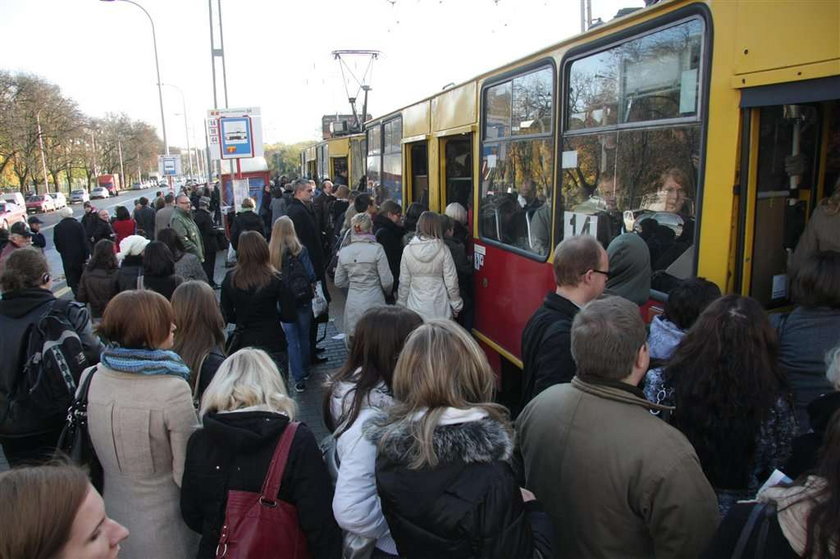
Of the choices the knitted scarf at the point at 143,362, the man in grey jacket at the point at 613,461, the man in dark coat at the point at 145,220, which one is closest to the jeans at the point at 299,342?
the knitted scarf at the point at 143,362

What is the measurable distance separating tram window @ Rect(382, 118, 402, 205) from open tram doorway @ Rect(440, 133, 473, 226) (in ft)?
5.02

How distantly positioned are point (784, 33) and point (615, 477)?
204 centimetres

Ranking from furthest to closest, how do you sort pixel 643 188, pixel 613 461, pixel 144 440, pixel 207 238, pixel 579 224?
pixel 207 238 < pixel 579 224 < pixel 643 188 < pixel 144 440 < pixel 613 461

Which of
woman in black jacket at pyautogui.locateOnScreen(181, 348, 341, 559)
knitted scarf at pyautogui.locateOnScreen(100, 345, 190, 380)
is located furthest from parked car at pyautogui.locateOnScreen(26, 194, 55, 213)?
woman in black jacket at pyautogui.locateOnScreen(181, 348, 341, 559)

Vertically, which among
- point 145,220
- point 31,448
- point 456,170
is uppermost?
point 456,170

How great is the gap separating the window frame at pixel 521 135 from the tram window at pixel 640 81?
0.18m

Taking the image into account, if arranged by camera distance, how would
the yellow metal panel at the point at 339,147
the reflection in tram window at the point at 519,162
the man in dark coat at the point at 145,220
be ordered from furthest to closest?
the yellow metal panel at the point at 339,147 → the man in dark coat at the point at 145,220 → the reflection in tram window at the point at 519,162

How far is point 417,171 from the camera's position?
28.6 ft

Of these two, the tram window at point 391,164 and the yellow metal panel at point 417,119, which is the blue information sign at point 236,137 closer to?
the tram window at point 391,164

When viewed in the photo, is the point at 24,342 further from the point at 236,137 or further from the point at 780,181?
the point at 236,137

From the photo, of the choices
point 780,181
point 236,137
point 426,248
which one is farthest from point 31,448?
point 236,137

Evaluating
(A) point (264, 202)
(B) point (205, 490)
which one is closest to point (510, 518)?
(B) point (205, 490)

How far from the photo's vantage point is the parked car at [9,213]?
99.6 ft

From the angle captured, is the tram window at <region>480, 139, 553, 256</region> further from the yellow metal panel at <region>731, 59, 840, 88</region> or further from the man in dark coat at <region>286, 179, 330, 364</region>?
the man in dark coat at <region>286, 179, 330, 364</region>
